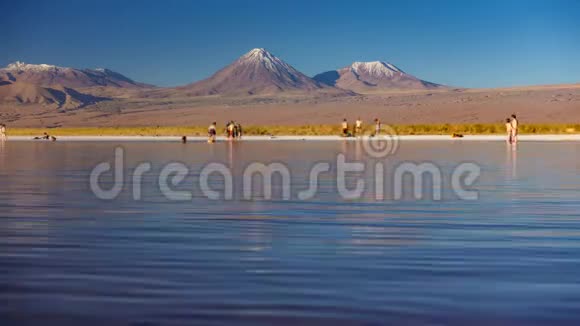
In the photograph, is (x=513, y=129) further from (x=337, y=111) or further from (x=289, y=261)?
(x=337, y=111)

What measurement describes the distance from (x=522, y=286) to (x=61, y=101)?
195 m

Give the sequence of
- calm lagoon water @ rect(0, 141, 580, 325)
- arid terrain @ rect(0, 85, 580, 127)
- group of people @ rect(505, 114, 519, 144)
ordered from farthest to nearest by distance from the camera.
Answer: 1. arid terrain @ rect(0, 85, 580, 127)
2. group of people @ rect(505, 114, 519, 144)
3. calm lagoon water @ rect(0, 141, 580, 325)

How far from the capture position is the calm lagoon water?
5305 millimetres

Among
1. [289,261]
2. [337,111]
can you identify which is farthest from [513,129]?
[337,111]

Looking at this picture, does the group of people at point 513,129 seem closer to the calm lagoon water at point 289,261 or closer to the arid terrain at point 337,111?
the calm lagoon water at point 289,261

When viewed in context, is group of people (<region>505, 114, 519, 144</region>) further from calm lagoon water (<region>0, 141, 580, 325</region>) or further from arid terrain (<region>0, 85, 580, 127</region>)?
arid terrain (<region>0, 85, 580, 127</region>)

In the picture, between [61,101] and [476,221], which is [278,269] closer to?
[476,221]

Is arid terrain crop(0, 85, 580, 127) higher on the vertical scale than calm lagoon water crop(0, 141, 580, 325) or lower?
higher

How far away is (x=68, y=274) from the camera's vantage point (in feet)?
21.3

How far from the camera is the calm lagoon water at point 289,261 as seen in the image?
17.4 ft

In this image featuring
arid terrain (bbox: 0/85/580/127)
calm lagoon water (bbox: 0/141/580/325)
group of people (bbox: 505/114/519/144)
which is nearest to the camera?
calm lagoon water (bbox: 0/141/580/325)

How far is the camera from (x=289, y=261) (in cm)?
708

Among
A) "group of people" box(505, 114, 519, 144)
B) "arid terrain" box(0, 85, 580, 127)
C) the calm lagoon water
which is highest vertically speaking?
"arid terrain" box(0, 85, 580, 127)

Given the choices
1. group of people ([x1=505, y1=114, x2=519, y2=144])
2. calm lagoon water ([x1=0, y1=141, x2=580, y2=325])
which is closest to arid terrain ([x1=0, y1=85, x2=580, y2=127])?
group of people ([x1=505, y1=114, x2=519, y2=144])
